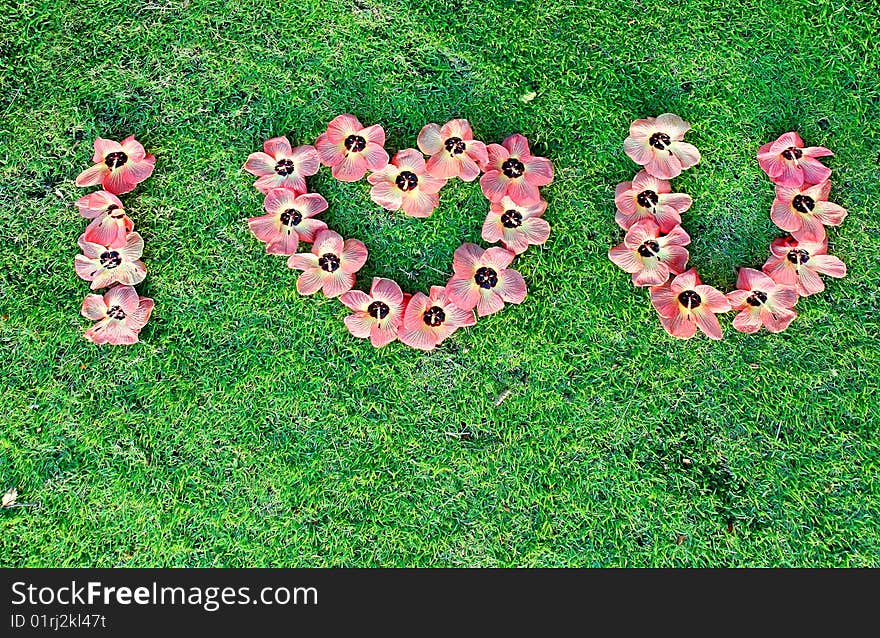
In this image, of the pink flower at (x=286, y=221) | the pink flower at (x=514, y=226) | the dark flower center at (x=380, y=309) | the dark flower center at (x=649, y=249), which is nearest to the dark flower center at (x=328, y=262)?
the pink flower at (x=286, y=221)

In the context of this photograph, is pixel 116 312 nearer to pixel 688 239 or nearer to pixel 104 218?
pixel 104 218

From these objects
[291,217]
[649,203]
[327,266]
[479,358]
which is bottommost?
[479,358]

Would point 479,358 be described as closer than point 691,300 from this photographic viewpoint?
No

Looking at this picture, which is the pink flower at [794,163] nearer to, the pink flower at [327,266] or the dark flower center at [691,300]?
the dark flower center at [691,300]

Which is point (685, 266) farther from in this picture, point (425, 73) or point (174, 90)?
point (174, 90)

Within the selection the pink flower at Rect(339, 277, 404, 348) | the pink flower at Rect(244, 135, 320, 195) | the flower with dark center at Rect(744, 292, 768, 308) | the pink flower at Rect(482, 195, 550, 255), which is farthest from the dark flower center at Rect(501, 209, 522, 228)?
the flower with dark center at Rect(744, 292, 768, 308)

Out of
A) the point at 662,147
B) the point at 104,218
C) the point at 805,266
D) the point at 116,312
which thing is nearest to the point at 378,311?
the point at 116,312
